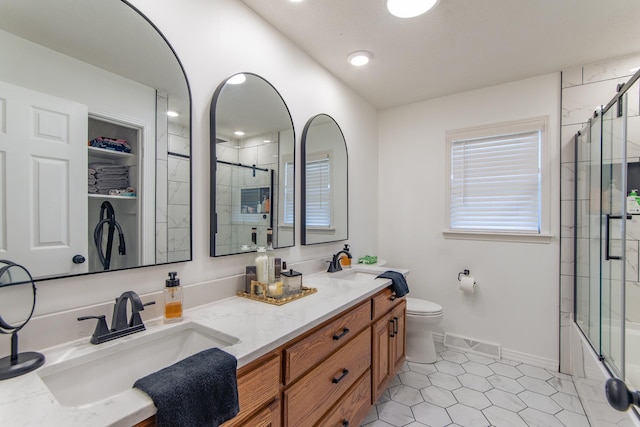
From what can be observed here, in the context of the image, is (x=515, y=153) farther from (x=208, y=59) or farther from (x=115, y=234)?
(x=115, y=234)

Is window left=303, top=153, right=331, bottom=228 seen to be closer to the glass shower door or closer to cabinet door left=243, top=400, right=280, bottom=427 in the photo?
cabinet door left=243, top=400, right=280, bottom=427

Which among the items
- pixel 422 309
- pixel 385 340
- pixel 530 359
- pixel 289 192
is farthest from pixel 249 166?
pixel 530 359

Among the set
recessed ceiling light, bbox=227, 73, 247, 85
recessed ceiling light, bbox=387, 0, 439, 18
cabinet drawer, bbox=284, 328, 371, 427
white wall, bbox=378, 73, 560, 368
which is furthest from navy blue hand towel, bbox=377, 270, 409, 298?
recessed ceiling light, bbox=387, 0, 439, 18

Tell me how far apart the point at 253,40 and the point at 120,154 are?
1.06m

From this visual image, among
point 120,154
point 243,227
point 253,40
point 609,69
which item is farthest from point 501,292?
Result: point 120,154

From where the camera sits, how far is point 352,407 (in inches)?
63.0

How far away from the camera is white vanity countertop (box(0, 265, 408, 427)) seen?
25.3 inches

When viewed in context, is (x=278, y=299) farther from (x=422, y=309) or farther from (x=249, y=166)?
(x=422, y=309)

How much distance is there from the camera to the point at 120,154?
117 centimetres

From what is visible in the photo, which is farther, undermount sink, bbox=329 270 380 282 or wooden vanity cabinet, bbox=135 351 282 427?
undermount sink, bbox=329 270 380 282

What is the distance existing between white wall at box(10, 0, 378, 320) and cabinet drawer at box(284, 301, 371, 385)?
0.55m

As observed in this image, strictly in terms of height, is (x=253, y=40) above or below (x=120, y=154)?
above

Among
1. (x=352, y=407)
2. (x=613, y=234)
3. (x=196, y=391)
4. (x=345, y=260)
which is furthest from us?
(x=345, y=260)

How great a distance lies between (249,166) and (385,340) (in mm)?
1430
